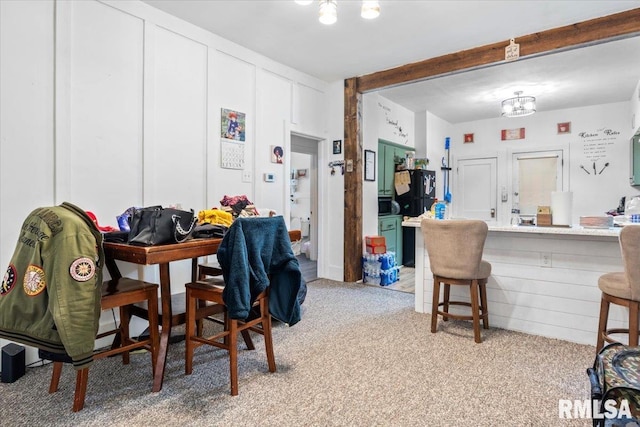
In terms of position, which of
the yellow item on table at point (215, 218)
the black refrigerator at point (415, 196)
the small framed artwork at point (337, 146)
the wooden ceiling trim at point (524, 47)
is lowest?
the yellow item on table at point (215, 218)

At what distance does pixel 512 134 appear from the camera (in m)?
6.63

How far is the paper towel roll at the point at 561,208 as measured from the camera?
2758 millimetres

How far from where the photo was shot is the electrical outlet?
2840mm

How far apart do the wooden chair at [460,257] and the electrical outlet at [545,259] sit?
457 millimetres

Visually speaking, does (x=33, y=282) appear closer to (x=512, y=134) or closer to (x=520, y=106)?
(x=520, y=106)

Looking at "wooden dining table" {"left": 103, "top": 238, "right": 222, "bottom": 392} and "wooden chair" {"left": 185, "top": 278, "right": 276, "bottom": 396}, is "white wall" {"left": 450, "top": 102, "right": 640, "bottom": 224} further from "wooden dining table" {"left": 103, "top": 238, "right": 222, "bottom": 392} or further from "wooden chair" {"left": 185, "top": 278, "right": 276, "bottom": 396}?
"wooden dining table" {"left": 103, "top": 238, "right": 222, "bottom": 392}

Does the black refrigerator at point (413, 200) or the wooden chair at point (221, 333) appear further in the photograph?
the black refrigerator at point (413, 200)

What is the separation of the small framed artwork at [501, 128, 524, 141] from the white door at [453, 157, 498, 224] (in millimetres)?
430

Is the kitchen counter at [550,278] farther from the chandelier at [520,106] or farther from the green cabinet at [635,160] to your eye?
the green cabinet at [635,160]

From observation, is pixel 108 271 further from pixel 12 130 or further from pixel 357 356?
pixel 357 356

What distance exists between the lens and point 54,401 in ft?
6.32

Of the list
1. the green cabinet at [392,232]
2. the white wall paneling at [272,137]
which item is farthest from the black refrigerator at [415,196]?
the white wall paneling at [272,137]

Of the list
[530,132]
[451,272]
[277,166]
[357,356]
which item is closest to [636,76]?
[530,132]

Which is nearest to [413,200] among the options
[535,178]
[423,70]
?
[423,70]
